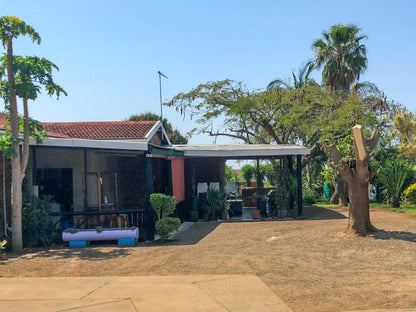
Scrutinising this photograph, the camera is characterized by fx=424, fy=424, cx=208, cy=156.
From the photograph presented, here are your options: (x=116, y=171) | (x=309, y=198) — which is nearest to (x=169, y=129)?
(x=309, y=198)

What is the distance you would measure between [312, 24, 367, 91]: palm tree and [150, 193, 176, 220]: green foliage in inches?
665

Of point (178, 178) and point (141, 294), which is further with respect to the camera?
point (178, 178)

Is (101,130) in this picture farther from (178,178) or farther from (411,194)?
(411,194)

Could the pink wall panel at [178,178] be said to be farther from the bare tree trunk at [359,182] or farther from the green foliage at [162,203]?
the bare tree trunk at [359,182]

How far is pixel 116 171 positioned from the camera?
51.1ft

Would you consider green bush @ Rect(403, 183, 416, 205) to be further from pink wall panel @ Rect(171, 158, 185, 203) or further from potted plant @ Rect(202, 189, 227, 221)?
pink wall panel @ Rect(171, 158, 185, 203)

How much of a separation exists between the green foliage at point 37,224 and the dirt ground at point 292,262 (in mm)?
858

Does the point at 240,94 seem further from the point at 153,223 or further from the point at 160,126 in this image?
the point at 153,223

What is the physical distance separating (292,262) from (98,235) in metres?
4.96

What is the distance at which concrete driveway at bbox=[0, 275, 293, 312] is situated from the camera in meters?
5.48

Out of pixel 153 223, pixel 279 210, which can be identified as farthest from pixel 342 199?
pixel 153 223

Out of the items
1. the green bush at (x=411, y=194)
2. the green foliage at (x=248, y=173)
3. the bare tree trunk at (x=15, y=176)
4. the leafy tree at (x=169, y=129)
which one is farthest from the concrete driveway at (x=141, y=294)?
the leafy tree at (x=169, y=129)

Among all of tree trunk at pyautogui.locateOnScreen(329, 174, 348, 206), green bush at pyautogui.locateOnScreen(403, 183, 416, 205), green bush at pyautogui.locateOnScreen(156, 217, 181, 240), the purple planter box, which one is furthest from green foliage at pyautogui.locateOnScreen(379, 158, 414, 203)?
the purple planter box

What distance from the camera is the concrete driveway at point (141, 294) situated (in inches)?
216
